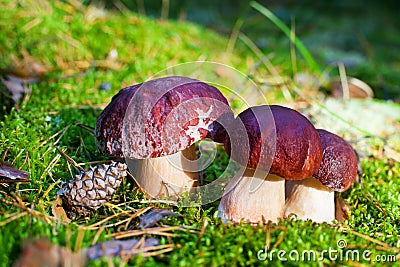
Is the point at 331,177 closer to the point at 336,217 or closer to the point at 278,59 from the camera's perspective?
the point at 336,217

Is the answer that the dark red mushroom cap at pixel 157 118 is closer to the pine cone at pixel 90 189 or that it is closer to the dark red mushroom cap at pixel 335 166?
the pine cone at pixel 90 189

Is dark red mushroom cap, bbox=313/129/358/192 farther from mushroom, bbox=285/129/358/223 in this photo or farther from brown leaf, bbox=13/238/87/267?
brown leaf, bbox=13/238/87/267

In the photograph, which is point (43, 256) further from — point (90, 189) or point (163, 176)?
point (163, 176)

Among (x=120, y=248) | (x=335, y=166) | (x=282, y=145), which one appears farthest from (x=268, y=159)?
(x=120, y=248)

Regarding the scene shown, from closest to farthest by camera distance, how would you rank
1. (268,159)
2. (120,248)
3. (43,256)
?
(43,256) → (120,248) → (268,159)

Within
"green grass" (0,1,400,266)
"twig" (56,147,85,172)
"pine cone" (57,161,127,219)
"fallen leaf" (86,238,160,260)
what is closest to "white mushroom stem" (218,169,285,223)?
"green grass" (0,1,400,266)

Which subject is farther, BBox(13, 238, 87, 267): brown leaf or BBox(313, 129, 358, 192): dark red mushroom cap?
BBox(313, 129, 358, 192): dark red mushroom cap

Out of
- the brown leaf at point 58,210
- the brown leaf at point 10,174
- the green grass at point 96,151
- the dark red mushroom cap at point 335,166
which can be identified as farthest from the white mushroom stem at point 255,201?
the brown leaf at point 10,174
